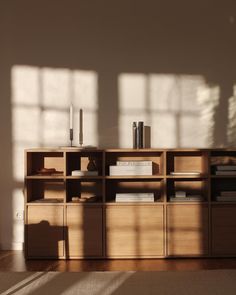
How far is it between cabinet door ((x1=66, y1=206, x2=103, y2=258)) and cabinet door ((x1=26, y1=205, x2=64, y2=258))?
0.08 metres

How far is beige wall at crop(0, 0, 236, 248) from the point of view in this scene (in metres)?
4.65

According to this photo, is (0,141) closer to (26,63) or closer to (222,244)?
(26,63)

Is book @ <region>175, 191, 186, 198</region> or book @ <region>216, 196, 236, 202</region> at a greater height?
book @ <region>175, 191, 186, 198</region>

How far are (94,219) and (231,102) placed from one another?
1782 millimetres

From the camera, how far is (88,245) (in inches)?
167

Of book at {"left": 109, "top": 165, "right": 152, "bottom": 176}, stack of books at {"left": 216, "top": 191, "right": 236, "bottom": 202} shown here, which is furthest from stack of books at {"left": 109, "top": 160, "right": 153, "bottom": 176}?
stack of books at {"left": 216, "top": 191, "right": 236, "bottom": 202}

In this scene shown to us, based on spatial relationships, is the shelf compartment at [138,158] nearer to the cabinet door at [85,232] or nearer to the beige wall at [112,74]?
the beige wall at [112,74]

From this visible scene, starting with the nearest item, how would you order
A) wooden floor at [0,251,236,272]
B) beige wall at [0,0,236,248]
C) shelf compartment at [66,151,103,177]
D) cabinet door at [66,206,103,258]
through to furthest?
1. wooden floor at [0,251,236,272]
2. cabinet door at [66,206,103,258]
3. shelf compartment at [66,151,103,177]
4. beige wall at [0,0,236,248]

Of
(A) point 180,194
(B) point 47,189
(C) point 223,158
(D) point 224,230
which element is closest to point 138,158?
(A) point 180,194

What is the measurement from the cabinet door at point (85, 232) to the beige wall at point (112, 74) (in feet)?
2.28

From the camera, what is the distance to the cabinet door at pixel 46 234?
4.25 meters

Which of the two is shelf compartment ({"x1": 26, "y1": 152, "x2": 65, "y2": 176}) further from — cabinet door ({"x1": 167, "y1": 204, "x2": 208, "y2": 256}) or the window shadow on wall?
cabinet door ({"x1": 167, "y1": 204, "x2": 208, "y2": 256})

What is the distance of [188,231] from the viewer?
4.26m

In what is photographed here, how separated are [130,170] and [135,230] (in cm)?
55
